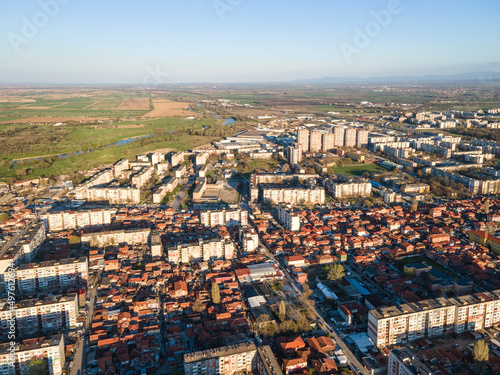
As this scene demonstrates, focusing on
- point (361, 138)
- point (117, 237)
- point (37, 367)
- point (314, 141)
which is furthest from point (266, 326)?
point (361, 138)

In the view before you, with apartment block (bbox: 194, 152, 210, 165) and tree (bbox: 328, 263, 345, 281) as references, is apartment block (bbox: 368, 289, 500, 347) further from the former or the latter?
apartment block (bbox: 194, 152, 210, 165)

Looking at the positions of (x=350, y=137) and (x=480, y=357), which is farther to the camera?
(x=350, y=137)

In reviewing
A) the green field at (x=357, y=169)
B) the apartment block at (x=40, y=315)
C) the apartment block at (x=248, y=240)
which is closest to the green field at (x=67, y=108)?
the green field at (x=357, y=169)

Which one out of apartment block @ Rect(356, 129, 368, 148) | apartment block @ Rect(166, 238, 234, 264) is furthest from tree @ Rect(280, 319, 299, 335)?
apartment block @ Rect(356, 129, 368, 148)

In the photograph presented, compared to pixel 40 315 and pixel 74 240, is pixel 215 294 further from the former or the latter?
pixel 74 240

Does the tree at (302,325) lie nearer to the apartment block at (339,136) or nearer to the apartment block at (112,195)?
the apartment block at (112,195)

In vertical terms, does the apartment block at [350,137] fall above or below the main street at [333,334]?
above
